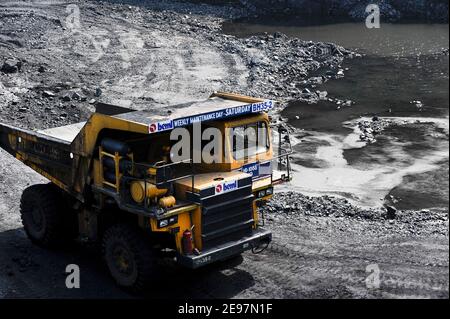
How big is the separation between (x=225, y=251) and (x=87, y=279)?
7.82 feet

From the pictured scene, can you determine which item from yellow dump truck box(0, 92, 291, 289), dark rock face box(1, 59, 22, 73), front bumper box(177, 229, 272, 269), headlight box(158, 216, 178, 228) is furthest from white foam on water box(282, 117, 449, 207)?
dark rock face box(1, 59, 22, 73)

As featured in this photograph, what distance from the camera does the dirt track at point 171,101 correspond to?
1090 centimetres

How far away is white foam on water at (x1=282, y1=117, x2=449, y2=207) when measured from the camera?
1659 cm

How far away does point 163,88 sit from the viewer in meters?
24.7

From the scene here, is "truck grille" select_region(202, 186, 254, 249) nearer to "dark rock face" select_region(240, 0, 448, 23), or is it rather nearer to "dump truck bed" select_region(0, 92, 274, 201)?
"dump truck bed" select_region(0, 92, 274, 201)

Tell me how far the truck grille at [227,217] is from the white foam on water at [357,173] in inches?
229

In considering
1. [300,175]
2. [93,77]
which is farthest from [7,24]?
[300,175]

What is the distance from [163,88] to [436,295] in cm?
1641

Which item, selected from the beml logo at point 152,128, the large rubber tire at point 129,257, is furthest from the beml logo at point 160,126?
the large rubber tire at point 129,257

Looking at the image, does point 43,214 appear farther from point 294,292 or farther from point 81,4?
point 81,4

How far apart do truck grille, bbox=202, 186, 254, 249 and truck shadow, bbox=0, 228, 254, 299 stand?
0.85 metres

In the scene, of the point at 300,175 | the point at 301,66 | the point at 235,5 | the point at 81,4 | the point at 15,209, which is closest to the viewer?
the point at 15,209

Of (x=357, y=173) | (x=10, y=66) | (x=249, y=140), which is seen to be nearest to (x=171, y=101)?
(x=10, y=66)

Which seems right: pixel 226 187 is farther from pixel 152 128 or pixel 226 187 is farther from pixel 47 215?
pixel 47 215
